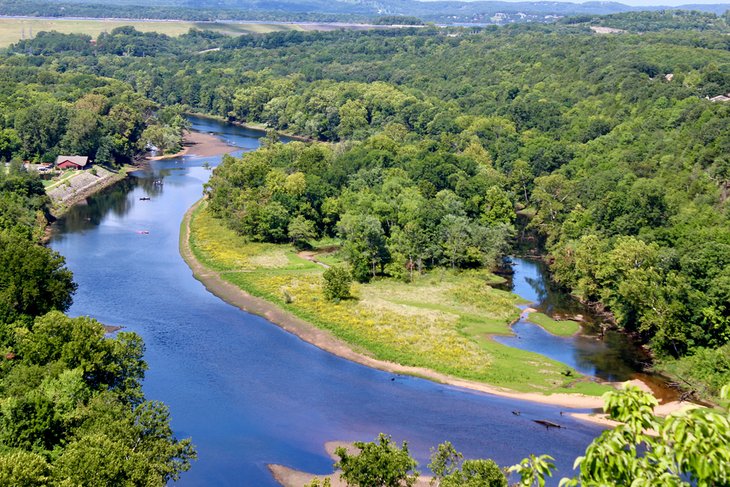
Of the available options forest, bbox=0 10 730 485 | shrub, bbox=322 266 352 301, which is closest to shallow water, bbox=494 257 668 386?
forest, bbox=0 10 730 485

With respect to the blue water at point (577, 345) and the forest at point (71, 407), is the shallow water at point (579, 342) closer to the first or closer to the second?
the blue water at point (577, 345)

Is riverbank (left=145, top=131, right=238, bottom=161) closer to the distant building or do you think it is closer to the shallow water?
A: the distant building

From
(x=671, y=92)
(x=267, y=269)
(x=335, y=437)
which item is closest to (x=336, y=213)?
(x=267, y=269)

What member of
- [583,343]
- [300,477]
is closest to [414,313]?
[583,343]

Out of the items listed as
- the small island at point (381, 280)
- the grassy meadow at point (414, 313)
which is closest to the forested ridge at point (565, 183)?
the small island at point (381, 280)

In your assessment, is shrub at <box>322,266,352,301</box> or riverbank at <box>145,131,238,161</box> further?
riverbank at <box>145,131,238,161</box>

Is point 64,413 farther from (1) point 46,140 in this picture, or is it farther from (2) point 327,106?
(2) point 327,106

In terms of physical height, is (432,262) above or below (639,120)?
below
